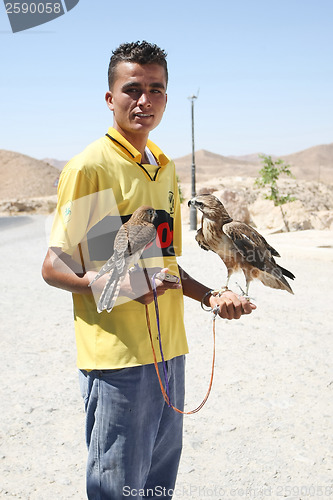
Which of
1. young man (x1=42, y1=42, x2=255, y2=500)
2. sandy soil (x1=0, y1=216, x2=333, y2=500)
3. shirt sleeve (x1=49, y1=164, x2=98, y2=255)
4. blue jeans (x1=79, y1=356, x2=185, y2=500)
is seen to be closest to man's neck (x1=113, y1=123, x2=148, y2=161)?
young man (x1=42, y1=42, x2=255, y2=500)

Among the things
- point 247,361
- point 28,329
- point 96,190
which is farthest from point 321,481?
point 28,329

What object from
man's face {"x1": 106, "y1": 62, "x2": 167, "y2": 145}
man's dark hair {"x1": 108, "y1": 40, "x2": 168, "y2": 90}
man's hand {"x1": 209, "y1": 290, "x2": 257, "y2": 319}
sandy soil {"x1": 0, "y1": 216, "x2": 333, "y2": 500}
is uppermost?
man's dark hair {"x1": 108, "y1": 40, "x2": 168, "y2": 90}

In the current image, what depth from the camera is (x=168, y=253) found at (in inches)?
80.1

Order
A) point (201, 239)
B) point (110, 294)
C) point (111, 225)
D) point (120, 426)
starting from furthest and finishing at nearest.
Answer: point (120, 426)
point (201, 239)
point (111, 225)
point (110, 294)

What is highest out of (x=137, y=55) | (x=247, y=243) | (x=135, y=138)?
(x=137, y=55)

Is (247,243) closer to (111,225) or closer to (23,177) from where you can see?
(111,225)

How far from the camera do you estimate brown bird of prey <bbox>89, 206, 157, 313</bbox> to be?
1.50 m

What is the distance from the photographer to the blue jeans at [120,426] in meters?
2.23

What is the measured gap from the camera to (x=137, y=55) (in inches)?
73.4

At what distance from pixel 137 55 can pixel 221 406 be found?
14.7 ft

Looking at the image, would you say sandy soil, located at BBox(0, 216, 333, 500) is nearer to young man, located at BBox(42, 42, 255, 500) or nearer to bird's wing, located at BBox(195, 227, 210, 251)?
young man, located at BBox(42, 42, 255, 500)

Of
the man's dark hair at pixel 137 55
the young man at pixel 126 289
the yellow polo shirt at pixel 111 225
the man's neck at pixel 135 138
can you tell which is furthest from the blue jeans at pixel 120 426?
the man's dark hair at pixel 137 55

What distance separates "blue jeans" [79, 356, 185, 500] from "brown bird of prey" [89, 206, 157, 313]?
793mm

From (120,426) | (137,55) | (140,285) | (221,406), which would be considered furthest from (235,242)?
(221,406)
